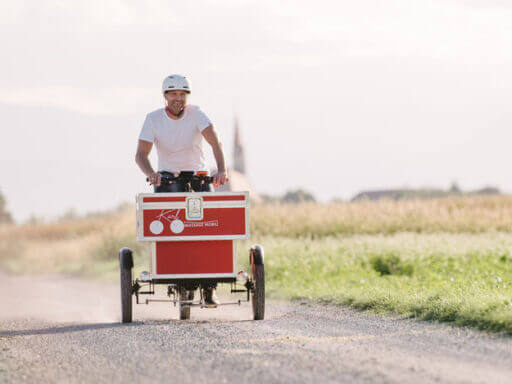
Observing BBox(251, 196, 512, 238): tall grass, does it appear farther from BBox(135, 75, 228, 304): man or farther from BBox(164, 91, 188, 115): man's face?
BBox(164, 91, 188, 115): man's face

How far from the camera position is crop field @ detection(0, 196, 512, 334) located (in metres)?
10.3

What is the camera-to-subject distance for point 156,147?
925 cm

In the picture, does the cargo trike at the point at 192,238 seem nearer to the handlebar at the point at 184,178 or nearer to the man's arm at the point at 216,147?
the handlebar at the point at 184,178

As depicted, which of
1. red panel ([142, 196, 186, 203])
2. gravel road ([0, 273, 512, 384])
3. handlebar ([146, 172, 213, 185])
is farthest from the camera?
handlebar ([146, 172, 213, 185])

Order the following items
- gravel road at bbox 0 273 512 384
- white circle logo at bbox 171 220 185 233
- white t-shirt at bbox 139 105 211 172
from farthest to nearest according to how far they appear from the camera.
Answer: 1. white t-shirt at bbox 139 105 211 172
2. white circle logo at bbox 171 220 185 233
3. gravel road at bbox 0 273 512 384

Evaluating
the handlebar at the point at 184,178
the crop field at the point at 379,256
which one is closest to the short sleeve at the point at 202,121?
the handlebar at the point at 184,178

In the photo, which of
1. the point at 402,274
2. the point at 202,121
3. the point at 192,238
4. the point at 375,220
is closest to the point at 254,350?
the point at 192,238

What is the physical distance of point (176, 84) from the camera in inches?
356

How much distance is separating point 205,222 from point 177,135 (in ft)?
3.34

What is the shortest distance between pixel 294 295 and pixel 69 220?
31.4 metres

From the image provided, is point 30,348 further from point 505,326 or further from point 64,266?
point 64,266

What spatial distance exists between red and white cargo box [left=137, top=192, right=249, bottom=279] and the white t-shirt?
1.81 ft

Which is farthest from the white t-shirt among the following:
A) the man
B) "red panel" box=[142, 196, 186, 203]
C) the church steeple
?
the church steeple

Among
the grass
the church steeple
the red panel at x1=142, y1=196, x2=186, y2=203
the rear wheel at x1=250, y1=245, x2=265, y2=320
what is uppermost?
the church steeple
